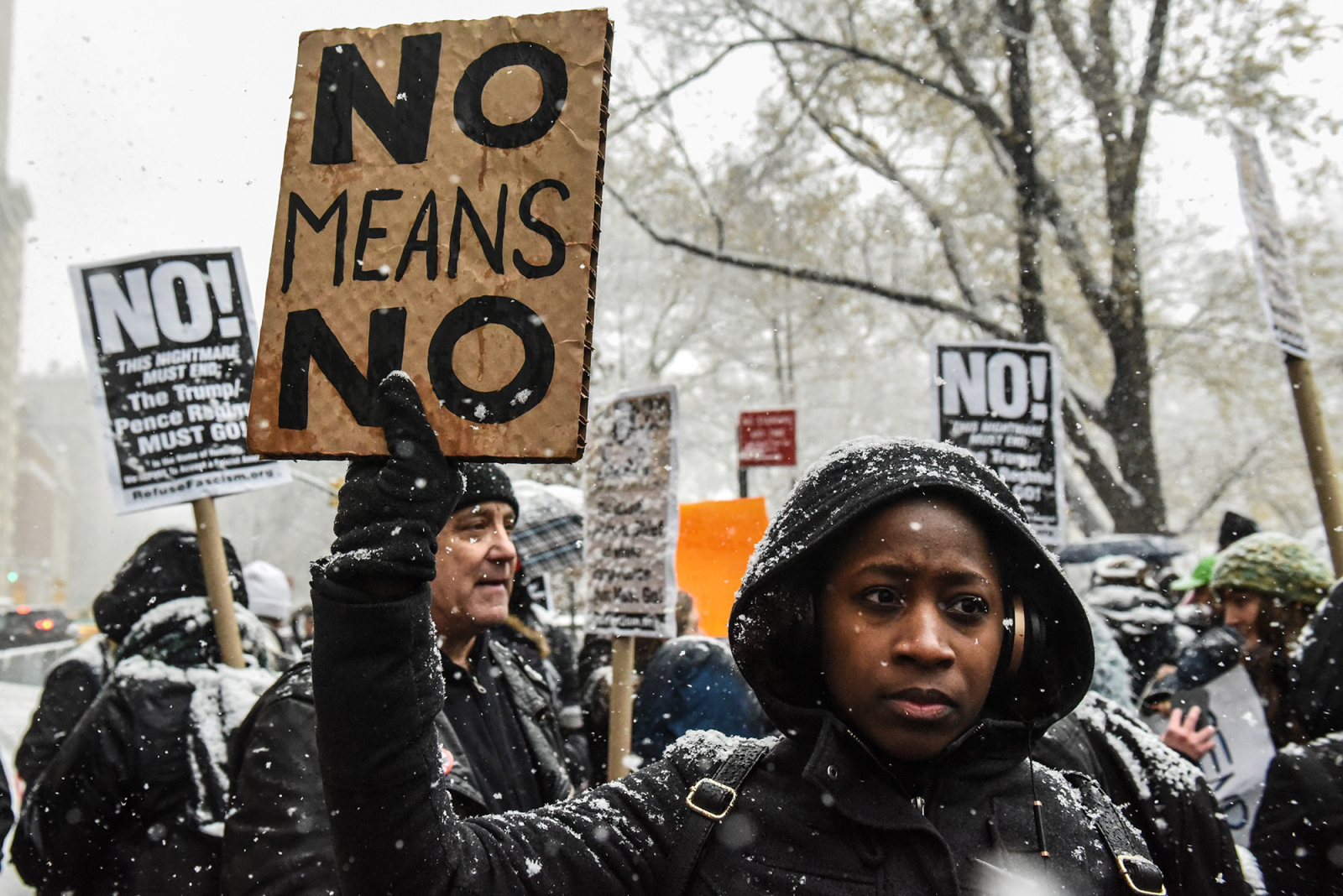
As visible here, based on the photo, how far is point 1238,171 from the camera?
455 centimetres

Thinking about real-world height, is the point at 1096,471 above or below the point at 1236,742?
above

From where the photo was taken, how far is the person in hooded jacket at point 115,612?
347 cm

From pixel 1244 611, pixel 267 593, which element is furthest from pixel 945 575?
pixel 267 593

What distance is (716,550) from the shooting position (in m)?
5.61

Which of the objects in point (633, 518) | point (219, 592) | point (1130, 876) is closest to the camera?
point (1130, 876)

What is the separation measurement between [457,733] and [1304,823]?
195cm

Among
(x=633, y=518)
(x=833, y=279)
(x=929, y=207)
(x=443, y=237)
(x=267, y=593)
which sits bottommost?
(x=267, y=593)

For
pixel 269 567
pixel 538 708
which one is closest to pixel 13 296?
pixel 269 567

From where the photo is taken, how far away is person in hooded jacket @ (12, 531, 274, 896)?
2.83 meters

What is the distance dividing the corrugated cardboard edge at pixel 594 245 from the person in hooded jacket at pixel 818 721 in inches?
8.0

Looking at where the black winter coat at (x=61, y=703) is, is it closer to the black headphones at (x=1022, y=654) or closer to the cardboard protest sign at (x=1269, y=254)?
the black headphones at (x=1022, y=654)

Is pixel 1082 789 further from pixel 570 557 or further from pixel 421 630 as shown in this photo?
pixel 570 557

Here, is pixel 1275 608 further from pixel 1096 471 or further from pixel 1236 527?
pixel 1096 471

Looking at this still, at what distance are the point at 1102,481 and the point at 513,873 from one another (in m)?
11.2
